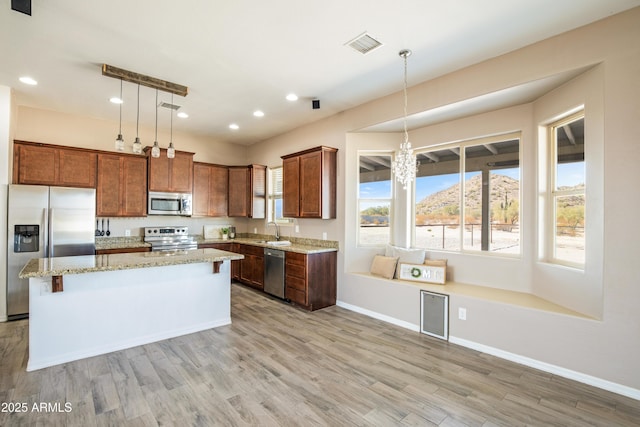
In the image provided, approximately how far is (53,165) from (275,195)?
3623 millimetres

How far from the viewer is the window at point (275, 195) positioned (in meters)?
6.39

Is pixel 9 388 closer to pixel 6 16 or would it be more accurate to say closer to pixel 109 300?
pixel 109 300

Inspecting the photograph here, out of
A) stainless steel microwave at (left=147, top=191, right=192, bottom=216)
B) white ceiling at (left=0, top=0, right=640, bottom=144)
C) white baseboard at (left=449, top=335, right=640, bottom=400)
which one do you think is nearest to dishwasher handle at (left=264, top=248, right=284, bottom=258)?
stainless steel microwave at (left=147, top=191, right=192, bottom=216)

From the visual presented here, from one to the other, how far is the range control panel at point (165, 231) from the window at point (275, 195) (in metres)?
1.74

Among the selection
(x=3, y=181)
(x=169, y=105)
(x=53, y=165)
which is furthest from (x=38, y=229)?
(x=169, y=105)

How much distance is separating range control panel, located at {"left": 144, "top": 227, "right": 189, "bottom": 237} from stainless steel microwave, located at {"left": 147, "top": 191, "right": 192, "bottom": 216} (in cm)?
37

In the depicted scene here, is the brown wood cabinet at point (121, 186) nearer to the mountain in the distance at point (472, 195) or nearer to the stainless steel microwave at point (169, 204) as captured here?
the stainless steel microwave at point (169, 204)

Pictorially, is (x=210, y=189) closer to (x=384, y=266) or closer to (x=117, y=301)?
(x=117, y=301)

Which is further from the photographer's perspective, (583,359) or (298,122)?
(298,122)

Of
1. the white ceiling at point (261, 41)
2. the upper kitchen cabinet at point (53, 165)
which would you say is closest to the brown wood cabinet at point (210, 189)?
the upper kitchen cabinet at point (53, 165)

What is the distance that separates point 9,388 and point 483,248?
4918mm

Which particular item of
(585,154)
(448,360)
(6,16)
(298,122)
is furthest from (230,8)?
(448,360)

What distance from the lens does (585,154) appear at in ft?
9.36

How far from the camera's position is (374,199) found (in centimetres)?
484
